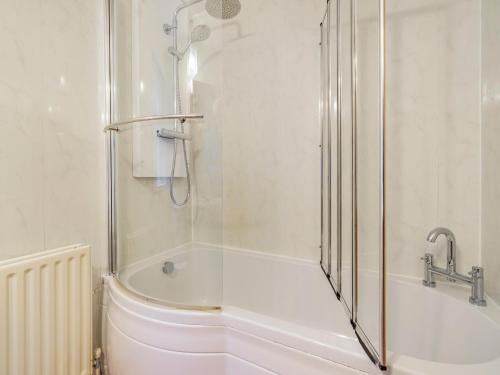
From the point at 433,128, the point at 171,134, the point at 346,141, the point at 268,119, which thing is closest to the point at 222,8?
the point at 268,119

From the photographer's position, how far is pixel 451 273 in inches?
44.8

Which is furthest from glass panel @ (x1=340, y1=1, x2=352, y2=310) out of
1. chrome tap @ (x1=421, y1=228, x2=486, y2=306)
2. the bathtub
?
chrome tap @ (x1=421, y1=228, x2=486, y2=306)

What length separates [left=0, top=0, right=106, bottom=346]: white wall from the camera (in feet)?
3.11

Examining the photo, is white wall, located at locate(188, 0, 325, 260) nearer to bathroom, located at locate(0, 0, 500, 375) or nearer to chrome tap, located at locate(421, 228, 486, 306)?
bathroom, located at locate(0, 0, 500, 375)

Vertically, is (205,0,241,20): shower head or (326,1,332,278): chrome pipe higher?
(205,0,241,20): shower head

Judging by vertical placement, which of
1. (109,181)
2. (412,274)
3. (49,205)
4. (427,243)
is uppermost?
(109,181)

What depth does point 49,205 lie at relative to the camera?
1076 millimetres

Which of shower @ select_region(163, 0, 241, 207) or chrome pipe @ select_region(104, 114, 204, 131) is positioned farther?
shower @ select_region(163, 0, 241, 207)

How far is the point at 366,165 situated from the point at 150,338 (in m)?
1.18

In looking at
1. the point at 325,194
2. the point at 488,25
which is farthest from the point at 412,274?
the point at 488,25

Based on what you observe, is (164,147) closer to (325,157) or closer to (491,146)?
(325,157)

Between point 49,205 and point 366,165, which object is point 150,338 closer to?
point 49,205

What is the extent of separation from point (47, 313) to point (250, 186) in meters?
1.18

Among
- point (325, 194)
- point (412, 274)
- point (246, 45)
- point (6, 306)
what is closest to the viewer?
point (6, 306)
